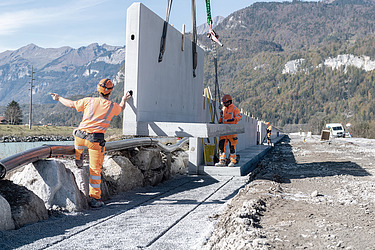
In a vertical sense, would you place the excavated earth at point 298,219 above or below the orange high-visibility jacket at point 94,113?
below

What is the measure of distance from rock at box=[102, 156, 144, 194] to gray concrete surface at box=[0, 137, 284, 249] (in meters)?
0.19

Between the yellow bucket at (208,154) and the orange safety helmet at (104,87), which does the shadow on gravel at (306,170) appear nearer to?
the yellow bucket at (208,154)

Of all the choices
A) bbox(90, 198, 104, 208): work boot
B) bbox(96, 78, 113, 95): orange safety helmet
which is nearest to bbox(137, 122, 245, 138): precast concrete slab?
bbox(96, 78, 113, 95): orange safety helmet

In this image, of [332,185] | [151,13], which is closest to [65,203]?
[151,13]

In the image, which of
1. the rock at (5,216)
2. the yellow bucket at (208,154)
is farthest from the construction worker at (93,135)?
the yellow bucket at (208,154)

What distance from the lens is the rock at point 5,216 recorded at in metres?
4.30

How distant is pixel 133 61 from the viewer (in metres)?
7.43

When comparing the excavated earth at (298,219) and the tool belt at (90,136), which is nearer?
the excavated earth at (298,219)

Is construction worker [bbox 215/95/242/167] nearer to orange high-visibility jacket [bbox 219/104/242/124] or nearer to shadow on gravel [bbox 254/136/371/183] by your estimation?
orange high-visibility jacket [bbox 219/104/242/124]

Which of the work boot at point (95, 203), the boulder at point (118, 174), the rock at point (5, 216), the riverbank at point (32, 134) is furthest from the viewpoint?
the riverbank at point (32, 134)

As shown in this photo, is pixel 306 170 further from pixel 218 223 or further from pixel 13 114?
pixel 13 114

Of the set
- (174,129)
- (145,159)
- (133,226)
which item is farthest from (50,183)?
(145,159)

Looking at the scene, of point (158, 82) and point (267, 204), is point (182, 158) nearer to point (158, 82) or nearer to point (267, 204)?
point (158, 82)

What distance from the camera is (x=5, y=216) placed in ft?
14.3
